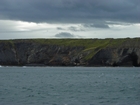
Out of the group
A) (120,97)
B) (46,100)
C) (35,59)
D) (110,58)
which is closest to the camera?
(46,100)

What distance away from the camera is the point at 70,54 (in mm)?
190375

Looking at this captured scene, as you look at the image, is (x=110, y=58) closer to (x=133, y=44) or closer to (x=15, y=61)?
(x=133, y=44)

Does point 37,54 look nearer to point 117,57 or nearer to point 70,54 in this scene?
point 70,54

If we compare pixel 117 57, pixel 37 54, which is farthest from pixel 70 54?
pixel 117 57

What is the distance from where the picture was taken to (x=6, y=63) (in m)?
199

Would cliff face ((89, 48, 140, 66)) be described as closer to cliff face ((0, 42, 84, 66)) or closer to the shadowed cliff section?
the shadowed cliff section

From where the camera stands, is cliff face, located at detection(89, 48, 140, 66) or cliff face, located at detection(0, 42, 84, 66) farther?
cliff face, located at detection(0, 42, 84, 66)

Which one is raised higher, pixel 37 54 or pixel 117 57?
pixel 37 54

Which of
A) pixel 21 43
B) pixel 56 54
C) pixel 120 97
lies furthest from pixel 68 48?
pixel 120 97

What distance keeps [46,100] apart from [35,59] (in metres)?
147

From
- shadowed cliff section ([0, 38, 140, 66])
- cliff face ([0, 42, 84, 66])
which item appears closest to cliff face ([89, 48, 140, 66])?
shadowed cliff section ([0, 38, 140, 66])

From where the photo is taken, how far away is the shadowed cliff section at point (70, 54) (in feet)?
586

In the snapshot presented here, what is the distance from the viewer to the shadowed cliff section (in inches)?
7032

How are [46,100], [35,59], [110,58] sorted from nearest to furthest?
[46,100]
[110,58]
[35,59]
